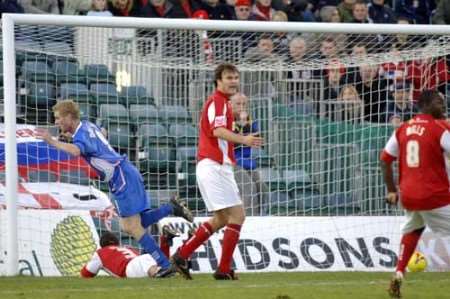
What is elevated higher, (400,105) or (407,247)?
(400,105)

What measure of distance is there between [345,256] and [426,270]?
0.97 metres

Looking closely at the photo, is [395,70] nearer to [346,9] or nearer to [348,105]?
[348,105]

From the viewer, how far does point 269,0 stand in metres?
20.6

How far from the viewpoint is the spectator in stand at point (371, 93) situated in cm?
1694

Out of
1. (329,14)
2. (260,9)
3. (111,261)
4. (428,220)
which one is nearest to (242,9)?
(260,9)

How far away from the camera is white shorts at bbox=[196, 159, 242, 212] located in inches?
519

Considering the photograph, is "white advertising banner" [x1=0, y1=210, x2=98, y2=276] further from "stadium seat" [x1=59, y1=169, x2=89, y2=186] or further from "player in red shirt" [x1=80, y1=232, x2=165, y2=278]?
"player in red shirt" [x1=80, y1=232, x2=165, y2=278]

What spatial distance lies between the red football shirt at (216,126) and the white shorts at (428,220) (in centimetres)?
214

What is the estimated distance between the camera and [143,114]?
53.9 ft

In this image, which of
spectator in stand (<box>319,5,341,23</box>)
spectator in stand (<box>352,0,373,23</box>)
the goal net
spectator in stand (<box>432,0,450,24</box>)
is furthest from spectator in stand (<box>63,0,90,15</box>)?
spectator in stand (<box>432,0,450,24</box>)

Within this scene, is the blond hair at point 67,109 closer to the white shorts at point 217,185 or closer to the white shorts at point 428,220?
the white shorts at point 217,185

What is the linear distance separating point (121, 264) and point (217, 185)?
1.50 m

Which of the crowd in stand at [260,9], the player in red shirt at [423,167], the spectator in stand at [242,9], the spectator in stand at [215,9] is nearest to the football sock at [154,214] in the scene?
the player in red shirt at [423,167]

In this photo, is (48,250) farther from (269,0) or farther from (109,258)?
(269,0)
